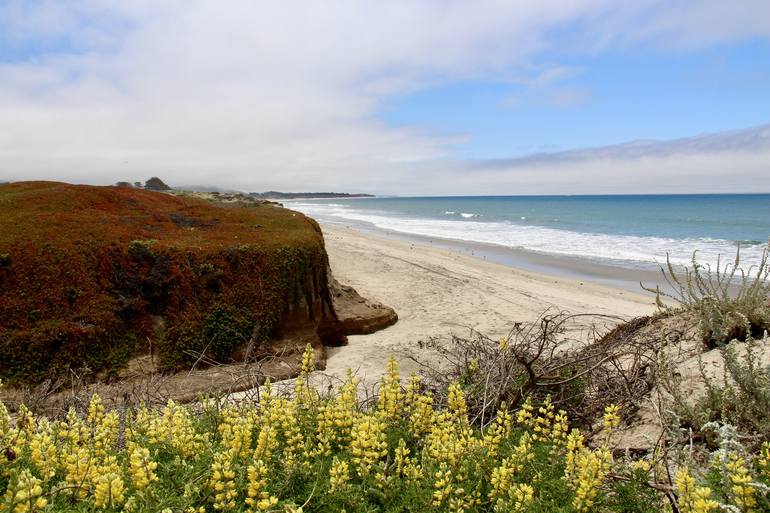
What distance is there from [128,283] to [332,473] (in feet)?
23.2

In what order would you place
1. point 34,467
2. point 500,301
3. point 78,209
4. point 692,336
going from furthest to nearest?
point 500,301 → point 78,209 → point 692,336 → point 34,467

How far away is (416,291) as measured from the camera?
1525 cm

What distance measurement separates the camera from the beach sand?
9961mm

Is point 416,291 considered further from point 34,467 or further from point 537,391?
point 34,467

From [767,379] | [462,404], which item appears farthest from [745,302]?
[462,404]

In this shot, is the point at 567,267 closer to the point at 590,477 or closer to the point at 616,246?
the point at 616,246

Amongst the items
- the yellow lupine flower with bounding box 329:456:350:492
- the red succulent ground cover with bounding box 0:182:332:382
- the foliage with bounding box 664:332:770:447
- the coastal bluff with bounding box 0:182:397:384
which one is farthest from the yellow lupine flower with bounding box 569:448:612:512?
the red succulent ground cover with bounding box 0:182:332:382

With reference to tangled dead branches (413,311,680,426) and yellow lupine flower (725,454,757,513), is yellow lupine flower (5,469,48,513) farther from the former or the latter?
→ tangled dead branches (413,311,680,426)

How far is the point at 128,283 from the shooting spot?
8.65m

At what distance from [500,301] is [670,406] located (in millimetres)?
9582

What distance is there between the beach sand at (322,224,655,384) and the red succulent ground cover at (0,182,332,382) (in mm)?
1661

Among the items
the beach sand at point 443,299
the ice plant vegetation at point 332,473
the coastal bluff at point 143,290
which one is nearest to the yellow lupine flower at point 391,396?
the ice plant vegetation at point 332,473

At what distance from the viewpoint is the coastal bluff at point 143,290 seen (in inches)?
305

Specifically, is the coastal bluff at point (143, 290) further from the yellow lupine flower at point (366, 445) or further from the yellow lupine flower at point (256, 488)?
the yellow lupine flower at point (256, 488)
